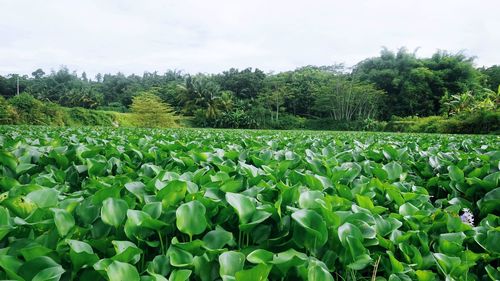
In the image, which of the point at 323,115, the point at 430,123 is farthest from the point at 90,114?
the point at 323,115

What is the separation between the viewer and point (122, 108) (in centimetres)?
5409

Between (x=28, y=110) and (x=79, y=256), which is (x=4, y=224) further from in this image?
(x=28, y=110)

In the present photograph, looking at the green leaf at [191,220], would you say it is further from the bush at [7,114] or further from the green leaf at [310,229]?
the bush at [7,114]

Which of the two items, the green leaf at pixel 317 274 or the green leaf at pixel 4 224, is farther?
the green leaf at pixel 4 224

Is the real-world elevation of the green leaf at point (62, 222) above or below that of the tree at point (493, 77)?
below

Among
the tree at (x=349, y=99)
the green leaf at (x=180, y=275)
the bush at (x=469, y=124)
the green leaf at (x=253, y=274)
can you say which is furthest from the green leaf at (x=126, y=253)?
the tree at (x=349, y=99)

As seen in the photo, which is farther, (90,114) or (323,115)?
(323,115)

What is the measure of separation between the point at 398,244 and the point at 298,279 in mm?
372

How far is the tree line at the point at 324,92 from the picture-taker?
139ft

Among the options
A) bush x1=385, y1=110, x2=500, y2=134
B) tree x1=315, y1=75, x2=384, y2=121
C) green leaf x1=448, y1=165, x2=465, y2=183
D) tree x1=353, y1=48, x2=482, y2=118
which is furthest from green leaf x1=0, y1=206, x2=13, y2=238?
tree x1=353, y1=48, x2=482, y2=118

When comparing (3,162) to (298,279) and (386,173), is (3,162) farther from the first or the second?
(386,173)

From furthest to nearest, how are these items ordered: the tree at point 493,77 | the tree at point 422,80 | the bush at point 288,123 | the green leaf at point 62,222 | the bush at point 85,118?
the bush at point 288,123, the tree at point 493,77, the tree at point 422,80, the bush at point 85,118, the green leaf at point 62,222

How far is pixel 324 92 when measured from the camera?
156 feet

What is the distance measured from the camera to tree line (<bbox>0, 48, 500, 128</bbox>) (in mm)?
42406
